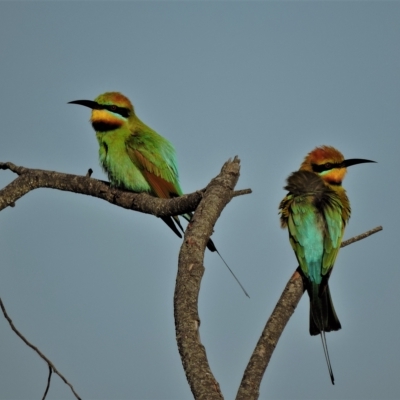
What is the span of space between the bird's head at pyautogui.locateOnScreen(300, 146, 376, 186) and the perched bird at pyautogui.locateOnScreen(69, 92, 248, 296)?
95cm

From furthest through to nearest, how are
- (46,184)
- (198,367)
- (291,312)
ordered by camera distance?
1. (46,184)
2. (291,312)
3. (198,367)

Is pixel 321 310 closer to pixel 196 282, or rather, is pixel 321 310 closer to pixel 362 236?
pixel 362 236

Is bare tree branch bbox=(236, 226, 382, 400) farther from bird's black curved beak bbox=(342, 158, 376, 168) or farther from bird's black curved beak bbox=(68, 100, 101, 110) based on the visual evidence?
bird's black curved beak bbox=(68, 100, 101, 110)

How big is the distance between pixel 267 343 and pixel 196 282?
33 centimetres

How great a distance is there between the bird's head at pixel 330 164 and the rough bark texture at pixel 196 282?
1.91m

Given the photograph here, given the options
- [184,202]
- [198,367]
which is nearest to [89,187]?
[184,202]

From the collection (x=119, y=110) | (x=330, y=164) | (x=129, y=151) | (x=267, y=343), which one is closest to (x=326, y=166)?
(x=330, y=164)

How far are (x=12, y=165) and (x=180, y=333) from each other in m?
1.70

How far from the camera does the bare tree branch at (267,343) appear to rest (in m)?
2.20

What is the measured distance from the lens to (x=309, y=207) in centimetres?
403

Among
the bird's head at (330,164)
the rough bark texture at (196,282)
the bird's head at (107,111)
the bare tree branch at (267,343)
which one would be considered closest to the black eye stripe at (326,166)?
the bird's head at (330,164)

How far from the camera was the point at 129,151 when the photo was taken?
474 cm

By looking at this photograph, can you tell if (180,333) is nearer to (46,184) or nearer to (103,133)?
(46,184)

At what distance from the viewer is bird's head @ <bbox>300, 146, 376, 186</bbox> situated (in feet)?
15.3
